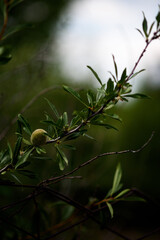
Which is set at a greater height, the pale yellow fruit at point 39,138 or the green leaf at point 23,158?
the pale yellow fruit at point 39,138

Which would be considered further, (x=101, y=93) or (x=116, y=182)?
(x=116, y=182)

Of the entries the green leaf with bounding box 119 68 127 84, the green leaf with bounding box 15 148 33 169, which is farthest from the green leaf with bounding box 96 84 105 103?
the green leaf with bounding box 15 148 33 169

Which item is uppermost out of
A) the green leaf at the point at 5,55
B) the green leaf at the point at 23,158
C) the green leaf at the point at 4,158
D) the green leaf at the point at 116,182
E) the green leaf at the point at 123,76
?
the green leaf at the point at 5,55

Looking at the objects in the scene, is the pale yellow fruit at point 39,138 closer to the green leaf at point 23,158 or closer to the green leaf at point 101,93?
the green leaf at point 23,158

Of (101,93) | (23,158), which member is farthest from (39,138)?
(101,93)

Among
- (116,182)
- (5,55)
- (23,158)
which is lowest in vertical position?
(116,182)

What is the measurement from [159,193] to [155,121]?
35.3 inches

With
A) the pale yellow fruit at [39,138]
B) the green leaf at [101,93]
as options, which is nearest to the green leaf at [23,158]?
the pale yellow fruit at [39,138]

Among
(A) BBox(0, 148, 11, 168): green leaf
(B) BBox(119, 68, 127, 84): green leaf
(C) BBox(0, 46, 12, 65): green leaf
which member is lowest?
(A) BBox(0, 148, 11, 168): green leaf

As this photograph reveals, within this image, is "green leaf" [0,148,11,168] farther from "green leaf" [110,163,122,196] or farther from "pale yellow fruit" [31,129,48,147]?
"green leaf" [110,163,122,196]

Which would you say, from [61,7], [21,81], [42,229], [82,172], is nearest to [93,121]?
[42,229]

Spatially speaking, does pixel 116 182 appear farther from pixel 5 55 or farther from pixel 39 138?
pixel 5 55

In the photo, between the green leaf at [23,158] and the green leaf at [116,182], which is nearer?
the green leaf at [23,158]

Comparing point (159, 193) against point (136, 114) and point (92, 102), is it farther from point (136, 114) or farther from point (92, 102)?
point (92, 102)
